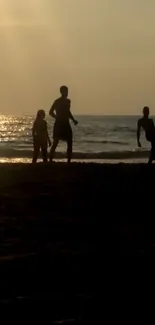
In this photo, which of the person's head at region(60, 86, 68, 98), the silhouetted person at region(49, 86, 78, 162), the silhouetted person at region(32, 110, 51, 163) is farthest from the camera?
the silhouetted person at region(32, 110, 51, 163)

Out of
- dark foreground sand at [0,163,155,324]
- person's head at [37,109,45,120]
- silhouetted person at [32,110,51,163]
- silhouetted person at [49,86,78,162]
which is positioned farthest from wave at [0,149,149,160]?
dark foreground sand at [0,163,155,324]

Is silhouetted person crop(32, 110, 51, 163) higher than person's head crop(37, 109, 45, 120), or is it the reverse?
person's head crop(37, 109, 45, 120)

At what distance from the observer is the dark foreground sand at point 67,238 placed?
4.59 metres

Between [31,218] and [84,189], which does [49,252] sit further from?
[84,189]

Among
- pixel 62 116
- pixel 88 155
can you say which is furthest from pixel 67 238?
pixel 88 155

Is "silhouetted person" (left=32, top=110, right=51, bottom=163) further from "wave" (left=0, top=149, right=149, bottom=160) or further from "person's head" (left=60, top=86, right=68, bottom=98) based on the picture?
"wave" (left=0, top=149, right=149, bottom=160)

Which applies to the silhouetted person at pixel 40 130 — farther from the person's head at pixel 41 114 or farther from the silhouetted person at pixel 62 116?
the silhouetted person at pixel 62 116

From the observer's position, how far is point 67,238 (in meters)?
6.70

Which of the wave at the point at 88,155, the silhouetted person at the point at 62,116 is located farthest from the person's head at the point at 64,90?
the wave at the point at 88,155

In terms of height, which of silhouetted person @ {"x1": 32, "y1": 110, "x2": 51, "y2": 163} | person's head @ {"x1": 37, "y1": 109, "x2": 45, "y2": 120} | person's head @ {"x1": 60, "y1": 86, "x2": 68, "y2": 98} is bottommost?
silhouetted person @ {"x1": 32, "y1": 110, "x2": 51, "y2": 163}

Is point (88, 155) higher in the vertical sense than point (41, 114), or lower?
lower

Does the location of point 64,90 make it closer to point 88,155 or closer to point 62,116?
point 62,116

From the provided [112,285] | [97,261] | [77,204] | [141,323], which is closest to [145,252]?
[97,261]

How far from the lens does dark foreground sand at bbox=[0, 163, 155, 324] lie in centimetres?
459
